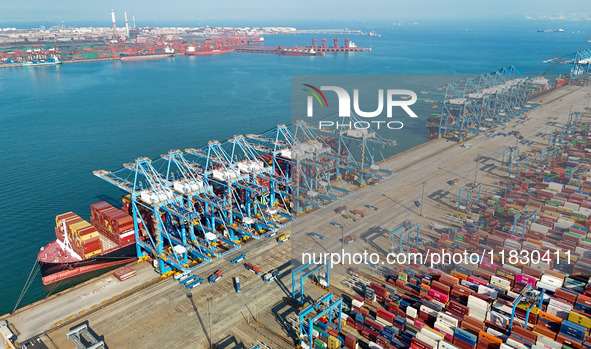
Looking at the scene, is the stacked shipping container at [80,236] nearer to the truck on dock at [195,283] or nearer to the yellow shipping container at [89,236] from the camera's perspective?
the yellow shipping container at [89,236]

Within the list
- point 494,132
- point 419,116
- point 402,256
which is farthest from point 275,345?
point 419,116

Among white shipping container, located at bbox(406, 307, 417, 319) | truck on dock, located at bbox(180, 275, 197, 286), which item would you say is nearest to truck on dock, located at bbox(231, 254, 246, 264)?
truck on dock, located at bbox(180, 275, 197, 286)

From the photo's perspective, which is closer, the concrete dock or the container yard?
the container yard

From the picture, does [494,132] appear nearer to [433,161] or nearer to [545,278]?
[433,161]

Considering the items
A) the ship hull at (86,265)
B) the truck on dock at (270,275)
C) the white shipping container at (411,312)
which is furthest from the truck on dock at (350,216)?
the ship hull at (86,265)

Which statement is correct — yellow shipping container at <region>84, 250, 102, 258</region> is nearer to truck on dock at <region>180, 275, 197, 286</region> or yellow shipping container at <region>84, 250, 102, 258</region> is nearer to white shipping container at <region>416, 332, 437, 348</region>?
truck on dock at <region>180, 275, 197, 286</region>

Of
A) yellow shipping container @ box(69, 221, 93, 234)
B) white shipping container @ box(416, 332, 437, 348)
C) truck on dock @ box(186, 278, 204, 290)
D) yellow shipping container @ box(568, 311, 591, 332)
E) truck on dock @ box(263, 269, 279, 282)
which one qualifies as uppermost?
yellow shipping container @ box(69, 221, 93, 234)

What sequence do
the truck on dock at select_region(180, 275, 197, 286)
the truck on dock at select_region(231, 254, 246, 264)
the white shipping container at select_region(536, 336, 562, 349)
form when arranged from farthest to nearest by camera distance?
the truck on dock at select_region(231, 254, 246, 264)
the truck on dock at select_region(180, 275, 197, 286)
the white shipping container at select_region(536, 336, 562, 349)

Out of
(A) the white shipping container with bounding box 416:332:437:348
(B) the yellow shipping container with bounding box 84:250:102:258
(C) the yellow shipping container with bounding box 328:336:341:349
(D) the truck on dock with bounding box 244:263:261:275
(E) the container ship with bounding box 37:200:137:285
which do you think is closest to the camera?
(A) the white shipping container with bounding box 416:332:437:348
